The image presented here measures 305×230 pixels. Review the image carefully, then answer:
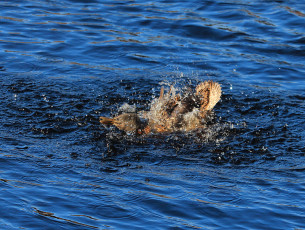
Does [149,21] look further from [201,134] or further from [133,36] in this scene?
[201,134]

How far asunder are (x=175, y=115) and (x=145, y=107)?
1032mm

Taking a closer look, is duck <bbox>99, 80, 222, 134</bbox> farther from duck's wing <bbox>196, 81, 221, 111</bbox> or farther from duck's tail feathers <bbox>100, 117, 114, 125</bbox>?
duck's tail feathers <bbox>100, 117, 114, 125</bbox>

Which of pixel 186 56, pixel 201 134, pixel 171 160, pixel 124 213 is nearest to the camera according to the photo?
pixel 124 213

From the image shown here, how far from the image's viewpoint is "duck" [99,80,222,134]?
6.88 meters

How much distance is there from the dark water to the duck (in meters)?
0.15

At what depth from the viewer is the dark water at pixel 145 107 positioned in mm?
5160

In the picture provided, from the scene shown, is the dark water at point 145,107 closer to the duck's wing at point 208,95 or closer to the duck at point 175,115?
the duck at point 175,115

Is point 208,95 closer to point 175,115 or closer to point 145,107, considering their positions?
point 175,115

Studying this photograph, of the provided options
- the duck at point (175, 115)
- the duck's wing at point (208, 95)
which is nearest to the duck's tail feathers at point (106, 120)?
the duck at point (175, 115)

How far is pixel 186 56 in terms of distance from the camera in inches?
413

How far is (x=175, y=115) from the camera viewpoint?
724 centimetres

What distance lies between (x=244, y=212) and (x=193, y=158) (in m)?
1.42

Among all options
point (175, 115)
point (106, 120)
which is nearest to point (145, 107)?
point (175, 115)

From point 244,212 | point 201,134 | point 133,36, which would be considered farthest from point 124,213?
point 133,36
